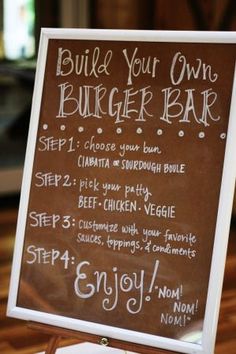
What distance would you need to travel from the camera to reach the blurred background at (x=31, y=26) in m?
3.92

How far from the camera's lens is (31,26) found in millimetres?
4633

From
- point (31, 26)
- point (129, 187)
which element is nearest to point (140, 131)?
point (129, 187)

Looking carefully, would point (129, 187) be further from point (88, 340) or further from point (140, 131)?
point (88, 340)

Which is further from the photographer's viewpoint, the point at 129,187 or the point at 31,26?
the point at 31,26

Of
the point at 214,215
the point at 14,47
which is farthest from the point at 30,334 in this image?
the point at 14,47

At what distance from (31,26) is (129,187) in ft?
10.9

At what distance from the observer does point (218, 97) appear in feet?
5.07

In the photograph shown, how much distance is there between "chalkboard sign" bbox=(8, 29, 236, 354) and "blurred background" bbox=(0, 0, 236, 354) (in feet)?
6.84

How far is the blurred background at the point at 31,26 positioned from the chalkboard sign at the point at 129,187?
6.84ft

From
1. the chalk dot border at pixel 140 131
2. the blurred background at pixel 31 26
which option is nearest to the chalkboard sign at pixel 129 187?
the chalk dot border at pixel 140 131

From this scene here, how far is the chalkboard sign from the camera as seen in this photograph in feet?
5.07

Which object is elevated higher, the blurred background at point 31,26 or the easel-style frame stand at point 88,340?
the blurred background at point 31,26

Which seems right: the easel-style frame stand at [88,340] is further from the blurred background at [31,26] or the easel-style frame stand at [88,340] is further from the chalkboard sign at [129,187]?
the blurred background at [31,26]

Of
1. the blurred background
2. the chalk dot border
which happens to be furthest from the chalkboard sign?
the blurred background
